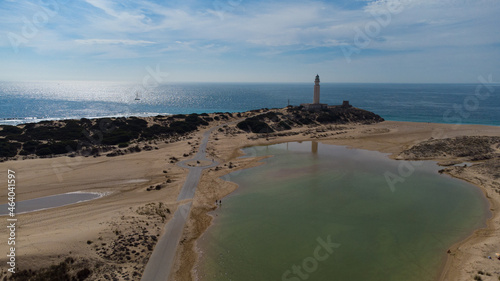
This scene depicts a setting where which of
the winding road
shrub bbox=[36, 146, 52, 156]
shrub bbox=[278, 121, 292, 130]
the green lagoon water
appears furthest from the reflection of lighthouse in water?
A: shrub bbox=[36, 146, 52, 156]

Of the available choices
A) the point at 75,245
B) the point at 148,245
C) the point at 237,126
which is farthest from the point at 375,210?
→ the point at 237,126

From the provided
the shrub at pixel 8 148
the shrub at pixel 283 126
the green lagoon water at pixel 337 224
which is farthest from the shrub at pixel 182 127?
the green lagoon water at pixel 337 224

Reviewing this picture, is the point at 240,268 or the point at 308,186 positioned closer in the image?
the point at 240,268

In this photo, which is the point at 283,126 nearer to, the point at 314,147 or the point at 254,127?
the point at 254,127

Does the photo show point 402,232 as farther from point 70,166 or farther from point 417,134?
point 417,134

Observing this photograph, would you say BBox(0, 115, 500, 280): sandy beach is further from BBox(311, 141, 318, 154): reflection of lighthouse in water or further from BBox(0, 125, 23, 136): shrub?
BBox(0, 125, 23, 136): shrub

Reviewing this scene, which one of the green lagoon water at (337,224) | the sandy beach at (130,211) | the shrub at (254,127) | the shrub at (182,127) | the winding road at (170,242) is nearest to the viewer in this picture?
the winding road at (170,242)

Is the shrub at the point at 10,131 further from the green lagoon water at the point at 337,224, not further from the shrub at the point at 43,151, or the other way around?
the green lagoon water at the point at 337,224
